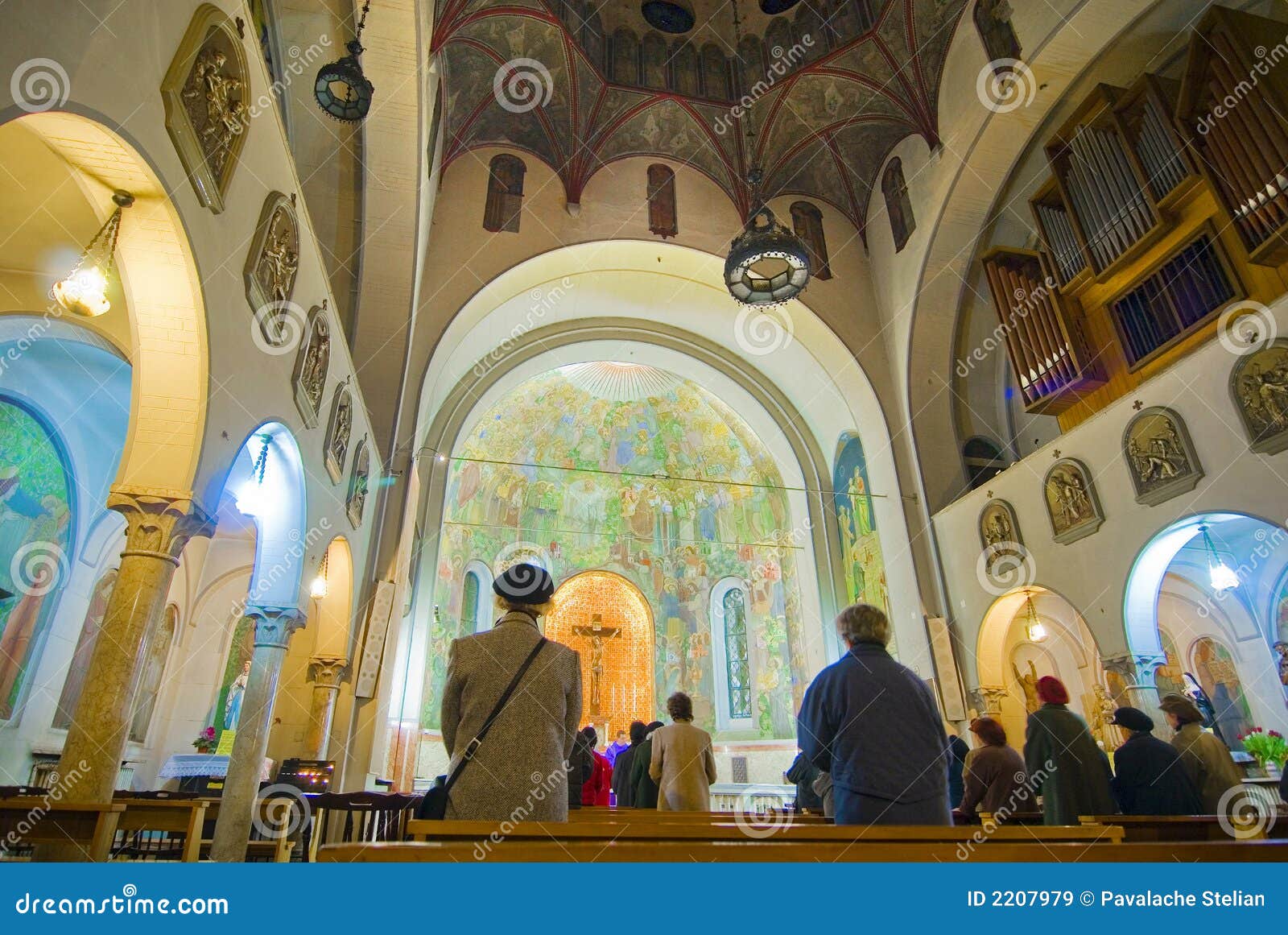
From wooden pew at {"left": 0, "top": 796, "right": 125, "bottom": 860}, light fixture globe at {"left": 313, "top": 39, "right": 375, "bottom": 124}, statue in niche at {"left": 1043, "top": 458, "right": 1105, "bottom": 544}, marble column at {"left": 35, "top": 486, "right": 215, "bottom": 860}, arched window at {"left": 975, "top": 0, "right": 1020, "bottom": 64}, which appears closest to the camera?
wooden pew at {"left": 0, "top": 796, "right": 125, "bottom": 860}

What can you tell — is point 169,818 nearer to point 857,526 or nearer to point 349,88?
point 349,88

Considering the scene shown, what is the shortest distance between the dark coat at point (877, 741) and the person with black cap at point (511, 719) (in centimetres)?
95

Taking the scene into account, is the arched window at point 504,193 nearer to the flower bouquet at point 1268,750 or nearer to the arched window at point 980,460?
the arched window at point 980,460

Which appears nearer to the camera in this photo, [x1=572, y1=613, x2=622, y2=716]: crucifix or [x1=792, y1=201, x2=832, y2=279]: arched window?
[x1=792, y1=201, x2=832, y2=279]: arched window

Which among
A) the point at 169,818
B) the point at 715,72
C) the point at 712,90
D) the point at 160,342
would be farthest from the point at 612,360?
the point at 169,818

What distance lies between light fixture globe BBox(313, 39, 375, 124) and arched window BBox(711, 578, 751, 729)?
1552cm

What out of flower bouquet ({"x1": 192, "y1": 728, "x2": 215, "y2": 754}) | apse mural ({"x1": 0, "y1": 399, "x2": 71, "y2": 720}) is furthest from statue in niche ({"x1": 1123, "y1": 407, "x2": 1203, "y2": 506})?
flower bouquet ({"x1": 192, "y1": 728, "x2": 215, "y2": 754})

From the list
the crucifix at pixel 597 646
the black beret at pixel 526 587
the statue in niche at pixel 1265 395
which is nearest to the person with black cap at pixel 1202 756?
the statue in niche at pixel 1265 395

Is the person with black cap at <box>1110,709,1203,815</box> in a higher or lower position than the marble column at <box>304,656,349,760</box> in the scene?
lower

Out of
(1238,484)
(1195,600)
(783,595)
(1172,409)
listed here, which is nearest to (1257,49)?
(1172,409)

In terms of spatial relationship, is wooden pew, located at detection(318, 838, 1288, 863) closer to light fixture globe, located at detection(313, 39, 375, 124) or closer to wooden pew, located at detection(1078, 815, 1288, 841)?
wooden pew, located at detection(1078, 815, 1288, 841)

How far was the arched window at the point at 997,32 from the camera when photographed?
1089 cm

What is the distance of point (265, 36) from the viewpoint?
730 centimetres

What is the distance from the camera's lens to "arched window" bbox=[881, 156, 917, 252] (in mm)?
13383
